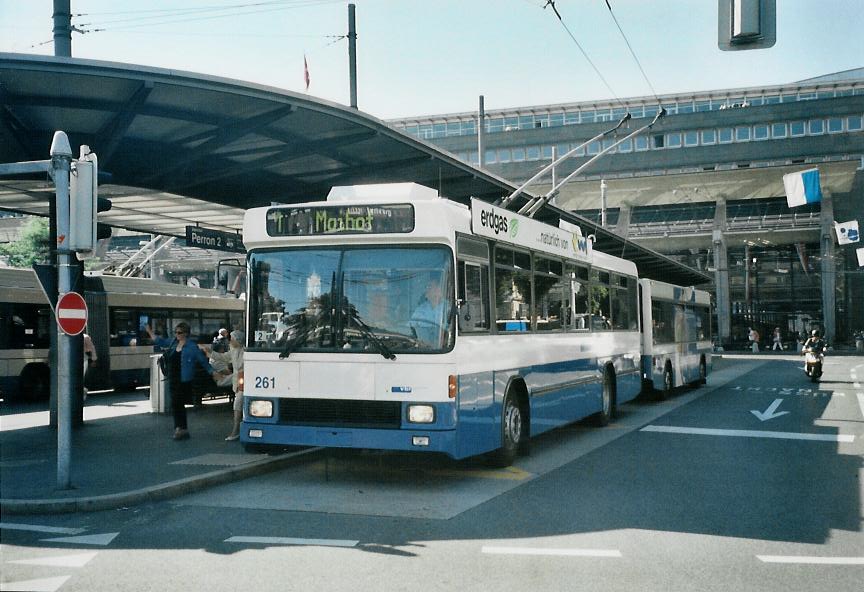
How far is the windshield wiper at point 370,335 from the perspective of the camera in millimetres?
8938

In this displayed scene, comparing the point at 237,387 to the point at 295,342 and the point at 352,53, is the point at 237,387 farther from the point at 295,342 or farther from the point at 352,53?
the point at 352,53

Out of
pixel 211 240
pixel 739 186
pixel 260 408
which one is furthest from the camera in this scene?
pixel 739 186

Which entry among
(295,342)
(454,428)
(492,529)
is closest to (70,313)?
(295,342)

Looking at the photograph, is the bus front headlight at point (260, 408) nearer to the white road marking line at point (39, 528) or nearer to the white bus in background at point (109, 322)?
the white road marking line at point (39, 528)

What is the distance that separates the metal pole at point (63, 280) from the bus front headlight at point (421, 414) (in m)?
3.34

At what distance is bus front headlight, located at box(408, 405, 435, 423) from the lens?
888 cm

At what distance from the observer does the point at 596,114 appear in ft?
249

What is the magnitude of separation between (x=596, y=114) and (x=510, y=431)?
68.7 meters

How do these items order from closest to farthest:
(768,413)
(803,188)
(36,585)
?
1. (36,585)
2. (768,413)
3. (803,188)

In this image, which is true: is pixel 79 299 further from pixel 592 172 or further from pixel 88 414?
pixel 592 172

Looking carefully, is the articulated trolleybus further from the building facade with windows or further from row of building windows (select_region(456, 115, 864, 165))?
row of building windows (select_region(456, 115, 864, 165))

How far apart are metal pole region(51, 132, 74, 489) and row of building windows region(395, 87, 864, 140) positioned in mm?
65912

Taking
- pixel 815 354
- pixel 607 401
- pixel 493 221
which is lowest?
pixel 607 401

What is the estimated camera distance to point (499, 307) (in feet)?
34.5
